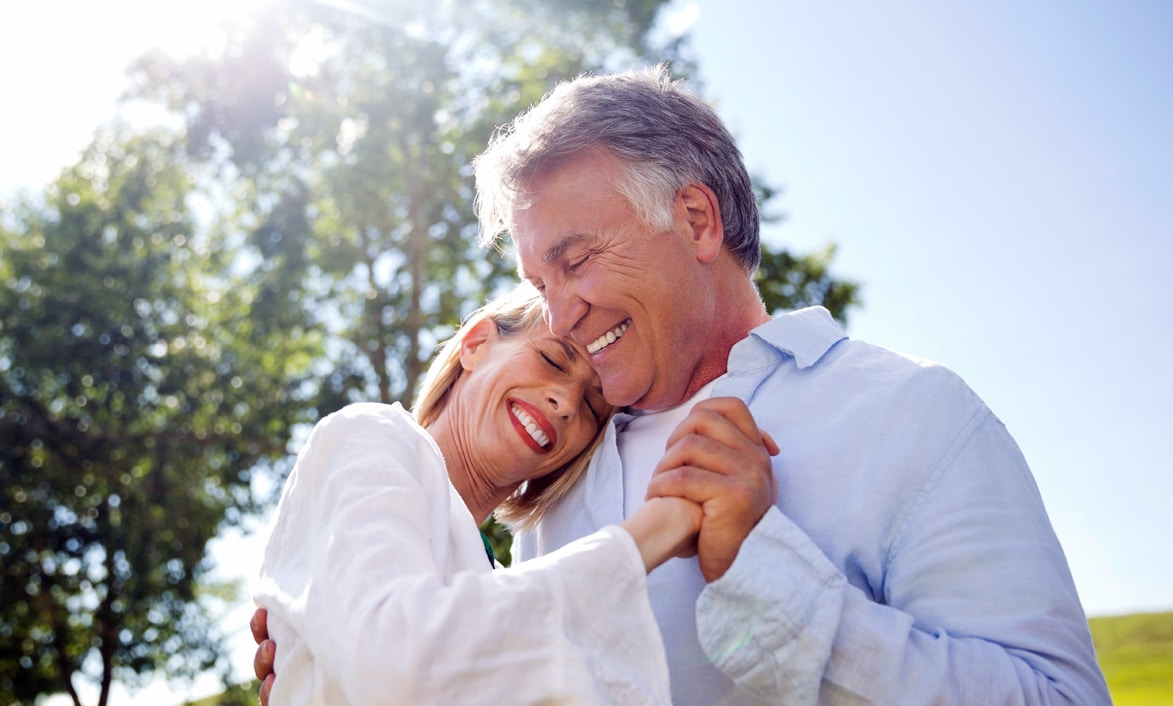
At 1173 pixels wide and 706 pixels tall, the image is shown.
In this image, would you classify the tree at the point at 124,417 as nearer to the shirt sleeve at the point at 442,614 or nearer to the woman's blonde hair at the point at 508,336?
the woman's blonde hair at the point at 508,336

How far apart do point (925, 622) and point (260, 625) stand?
137 cm

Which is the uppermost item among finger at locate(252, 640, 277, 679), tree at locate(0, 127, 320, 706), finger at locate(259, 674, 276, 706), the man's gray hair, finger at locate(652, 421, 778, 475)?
the man's gray hair

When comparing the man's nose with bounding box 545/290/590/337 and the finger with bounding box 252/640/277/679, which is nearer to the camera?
the finger with bounding box 252/640/277/679

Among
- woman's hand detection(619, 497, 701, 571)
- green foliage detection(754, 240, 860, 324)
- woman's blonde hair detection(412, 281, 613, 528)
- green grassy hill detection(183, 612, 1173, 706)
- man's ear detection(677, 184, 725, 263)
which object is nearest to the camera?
woman's hand detection(619, 497, 701, 571)

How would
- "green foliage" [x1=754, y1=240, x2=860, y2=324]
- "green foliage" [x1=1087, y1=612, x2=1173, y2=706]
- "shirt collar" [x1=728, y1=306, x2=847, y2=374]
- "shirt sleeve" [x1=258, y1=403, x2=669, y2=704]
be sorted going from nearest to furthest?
1. "shirt sleeve" [x1=258, y1=403, x2=669, y2=704]
2. "shirt collar" [x1=728, y1=306, x2=847, y2=374]
3. "green foliage" [x1=754, y1=240, x2=860, y2=324]
4. "green foliage" [x1=1087, y1=612, x2=1173, y2=706]

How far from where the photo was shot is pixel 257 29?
1455 cm

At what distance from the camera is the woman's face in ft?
9.43

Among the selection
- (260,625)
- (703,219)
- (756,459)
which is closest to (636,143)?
(703,219)

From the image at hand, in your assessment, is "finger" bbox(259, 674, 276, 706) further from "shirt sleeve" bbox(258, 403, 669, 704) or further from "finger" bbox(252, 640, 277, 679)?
"shirt sleeve" bbox(258, 403, 669, 704)

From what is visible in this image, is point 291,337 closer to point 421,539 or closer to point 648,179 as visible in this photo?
point 648,179

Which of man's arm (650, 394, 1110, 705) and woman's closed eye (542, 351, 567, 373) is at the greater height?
man's arm (650, 394, 1110, 705)

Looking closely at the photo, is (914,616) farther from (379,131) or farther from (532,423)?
(379,131)

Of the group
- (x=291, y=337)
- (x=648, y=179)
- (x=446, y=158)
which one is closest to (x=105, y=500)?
(x=291, y=337)

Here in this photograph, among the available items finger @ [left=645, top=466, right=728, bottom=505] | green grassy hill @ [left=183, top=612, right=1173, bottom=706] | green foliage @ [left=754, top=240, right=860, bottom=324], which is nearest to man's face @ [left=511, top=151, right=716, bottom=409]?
finger @ [left=645, top=466, right=728, bottom=505]
